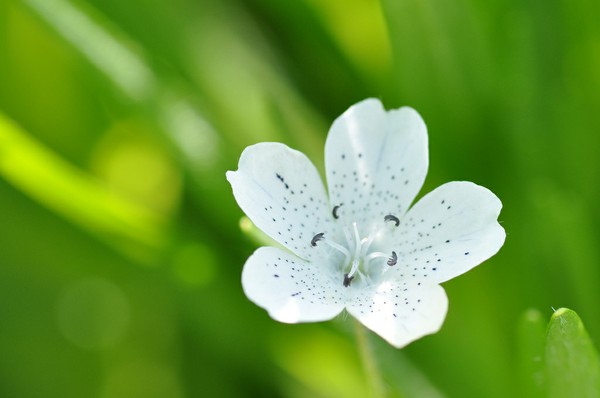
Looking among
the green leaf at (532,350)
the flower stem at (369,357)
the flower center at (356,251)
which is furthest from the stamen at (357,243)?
the green leaf at (532,350)

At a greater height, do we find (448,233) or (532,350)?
(448,233)

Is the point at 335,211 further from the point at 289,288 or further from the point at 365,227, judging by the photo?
the point at 289,288

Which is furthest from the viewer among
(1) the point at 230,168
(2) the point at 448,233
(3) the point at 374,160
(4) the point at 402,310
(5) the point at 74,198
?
(1) the point at 230,168

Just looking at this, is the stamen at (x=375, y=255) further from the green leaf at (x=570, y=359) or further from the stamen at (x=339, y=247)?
the green leaf at (x=570, y=359)

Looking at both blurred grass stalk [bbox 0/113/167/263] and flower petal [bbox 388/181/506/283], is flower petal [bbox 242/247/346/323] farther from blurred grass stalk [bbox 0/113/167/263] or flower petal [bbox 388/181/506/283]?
blurred grass stalk [bbox 0/113/167/263]

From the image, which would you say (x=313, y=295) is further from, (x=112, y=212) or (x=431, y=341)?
(x=431, y=341)

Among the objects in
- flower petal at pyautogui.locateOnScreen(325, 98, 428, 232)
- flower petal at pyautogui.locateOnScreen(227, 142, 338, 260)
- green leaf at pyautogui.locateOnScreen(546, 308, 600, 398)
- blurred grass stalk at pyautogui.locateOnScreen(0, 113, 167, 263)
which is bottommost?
green leaf at pyautogui.locateOnScreen(546, 308, 600, 398)

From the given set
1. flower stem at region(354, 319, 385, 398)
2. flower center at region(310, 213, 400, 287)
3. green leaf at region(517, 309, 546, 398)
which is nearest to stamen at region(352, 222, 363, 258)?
flower center at region(310, 213, 400, 287)

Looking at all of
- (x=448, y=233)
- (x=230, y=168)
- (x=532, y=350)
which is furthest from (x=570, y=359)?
(x=230, y=168)
